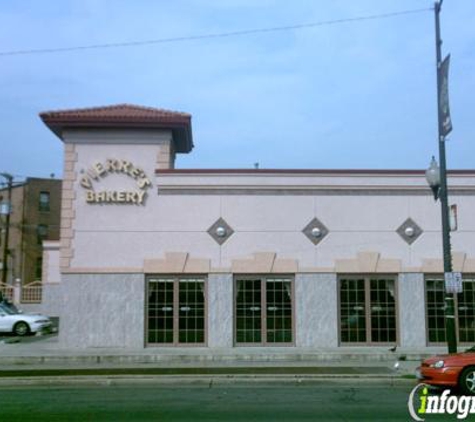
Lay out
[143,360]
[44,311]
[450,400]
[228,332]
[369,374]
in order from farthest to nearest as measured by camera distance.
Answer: [44,311], [228,332], [143,360], [369,374], [450,400]

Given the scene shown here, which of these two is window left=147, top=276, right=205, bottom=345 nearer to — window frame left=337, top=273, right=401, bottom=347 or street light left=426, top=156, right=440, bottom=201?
window frame left=337, top=273, right=401, bottom=347

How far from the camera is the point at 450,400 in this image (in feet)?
39.6

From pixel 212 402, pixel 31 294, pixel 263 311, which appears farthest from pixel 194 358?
pixel 31 294

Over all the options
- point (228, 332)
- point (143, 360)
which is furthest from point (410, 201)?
point (143, 360)

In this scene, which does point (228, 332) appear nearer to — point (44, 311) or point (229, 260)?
point (229, 260)

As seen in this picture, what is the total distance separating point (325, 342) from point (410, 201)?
17.6 ft

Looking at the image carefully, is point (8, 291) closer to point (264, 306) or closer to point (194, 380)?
point (264, 306)

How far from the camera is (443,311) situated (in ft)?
74.0

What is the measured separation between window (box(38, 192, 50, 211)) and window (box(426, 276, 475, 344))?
44.8 metres

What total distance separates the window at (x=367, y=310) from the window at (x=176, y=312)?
459cm

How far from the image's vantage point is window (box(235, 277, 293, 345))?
2223cm

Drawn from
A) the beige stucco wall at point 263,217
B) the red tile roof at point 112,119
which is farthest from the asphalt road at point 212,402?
A: the red tile roof at point 112,119

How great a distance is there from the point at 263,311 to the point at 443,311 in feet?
19.2

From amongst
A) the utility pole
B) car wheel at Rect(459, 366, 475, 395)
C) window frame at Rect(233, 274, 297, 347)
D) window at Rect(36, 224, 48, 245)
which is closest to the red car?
car wheel at Rect(459, 366, 475, 395)
